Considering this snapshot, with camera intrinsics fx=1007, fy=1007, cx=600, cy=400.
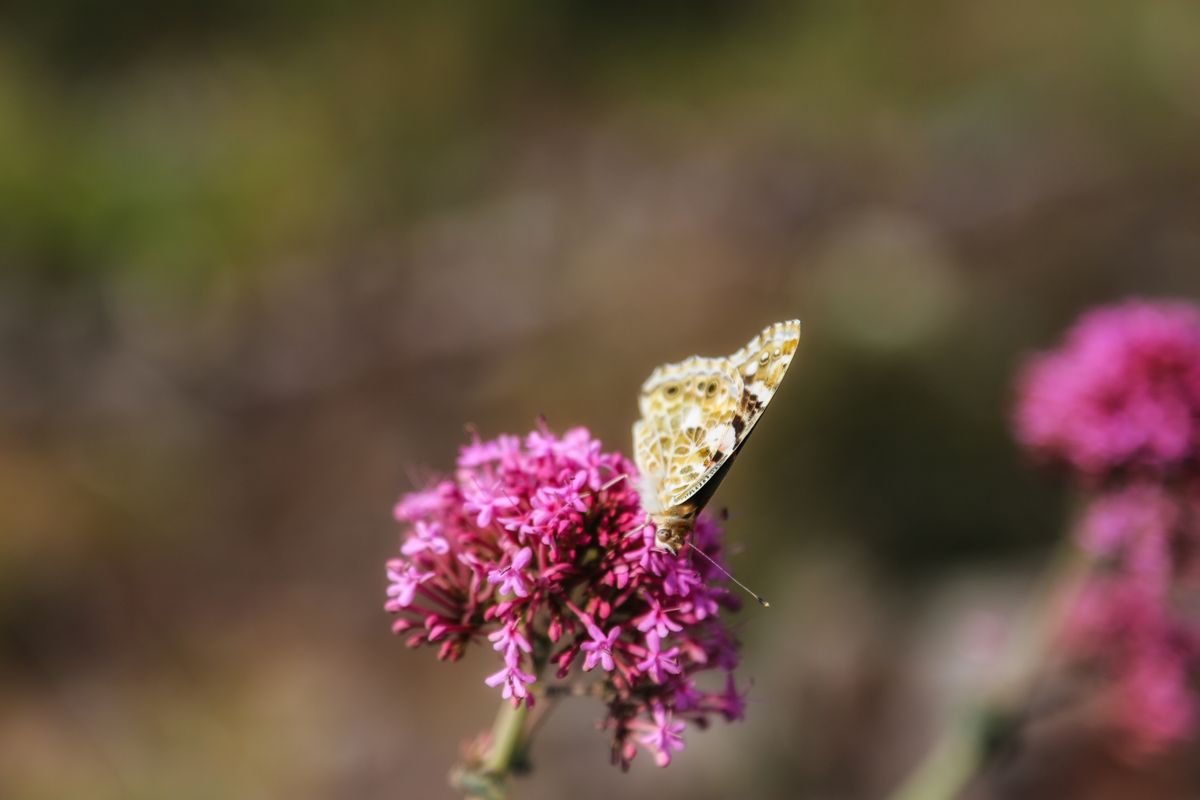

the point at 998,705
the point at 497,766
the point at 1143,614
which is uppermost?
the point at 1143,614

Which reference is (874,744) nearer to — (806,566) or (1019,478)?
(806,566)

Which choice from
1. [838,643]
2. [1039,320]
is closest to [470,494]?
[838,643]

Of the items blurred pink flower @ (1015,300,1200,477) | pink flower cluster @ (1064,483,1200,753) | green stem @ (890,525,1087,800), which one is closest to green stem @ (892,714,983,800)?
green stem @ (890,525,1087,800)

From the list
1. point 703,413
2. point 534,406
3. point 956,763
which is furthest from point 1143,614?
point 534,406

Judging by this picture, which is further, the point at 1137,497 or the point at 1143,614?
the point at 1143,614

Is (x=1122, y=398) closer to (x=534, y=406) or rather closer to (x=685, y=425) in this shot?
(x=685, y=425)

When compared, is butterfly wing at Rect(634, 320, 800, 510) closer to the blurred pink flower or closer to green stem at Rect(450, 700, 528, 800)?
green stem at Rect(450, 700, 528, 800)
